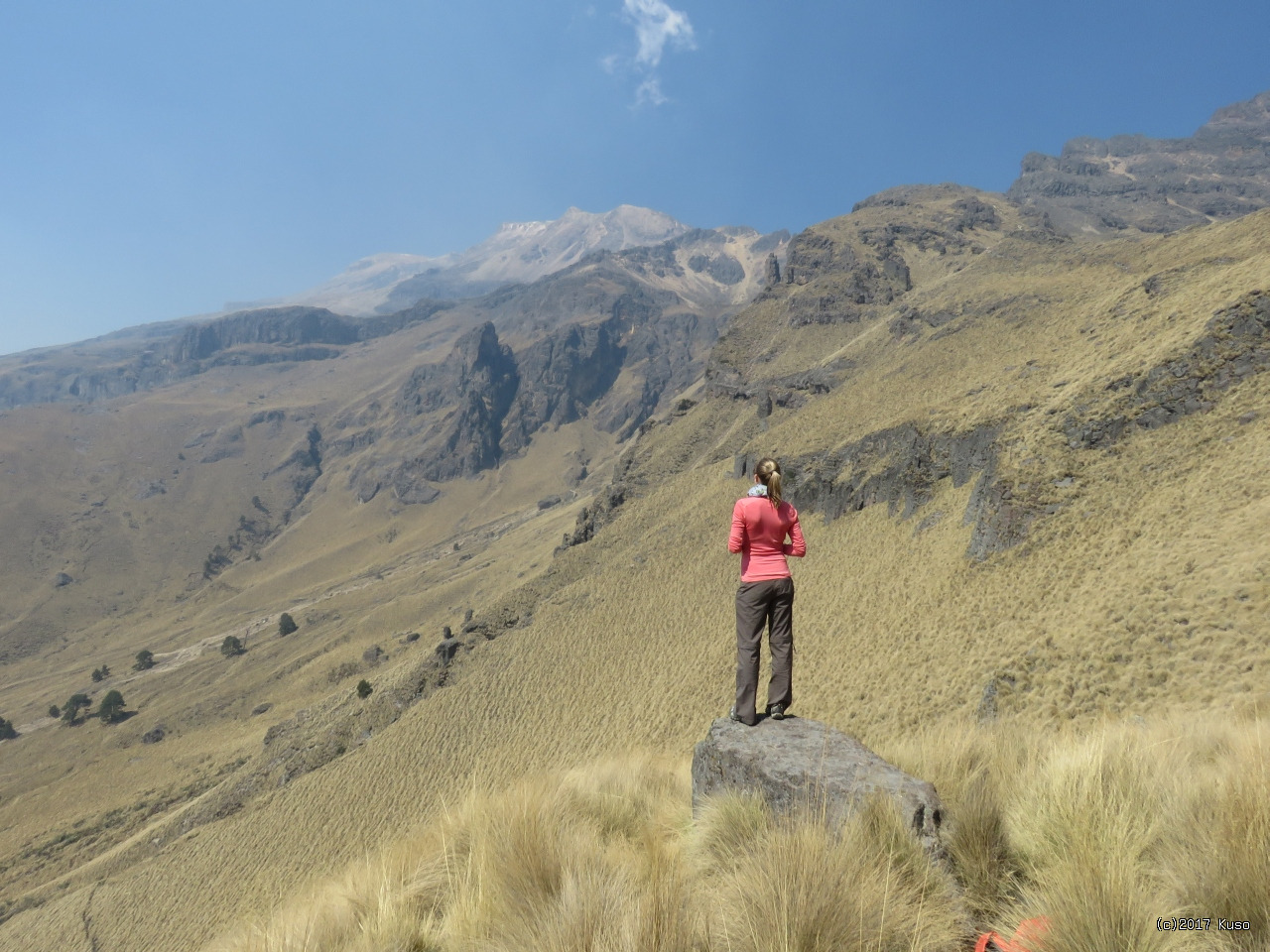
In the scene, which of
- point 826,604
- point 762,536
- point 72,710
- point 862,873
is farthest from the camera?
Answer: point 72,710

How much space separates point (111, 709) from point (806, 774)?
8818 centimetres

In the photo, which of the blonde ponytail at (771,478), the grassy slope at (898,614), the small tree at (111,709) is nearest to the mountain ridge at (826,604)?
the grassy slope at (898,614)

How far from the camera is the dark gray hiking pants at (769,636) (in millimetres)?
5168

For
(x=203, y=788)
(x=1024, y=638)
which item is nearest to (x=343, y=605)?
(x=203, y=788)

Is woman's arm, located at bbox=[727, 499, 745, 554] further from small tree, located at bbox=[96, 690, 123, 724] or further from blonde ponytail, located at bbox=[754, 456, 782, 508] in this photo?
small tree, located at bbox=[96, 690, 123, 724]

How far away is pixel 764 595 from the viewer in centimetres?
518

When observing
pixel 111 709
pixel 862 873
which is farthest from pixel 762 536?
pixel 111 709

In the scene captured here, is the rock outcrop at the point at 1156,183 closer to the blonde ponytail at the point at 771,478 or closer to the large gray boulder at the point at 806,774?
the blonde ponytail at the point at 771,478

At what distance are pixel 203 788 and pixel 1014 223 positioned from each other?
135506 mm

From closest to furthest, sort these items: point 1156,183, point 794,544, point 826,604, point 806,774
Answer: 1. point 806,774
2. point 794,544
3. point 826,604
4. point 1156,183

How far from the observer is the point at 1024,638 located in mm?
13969

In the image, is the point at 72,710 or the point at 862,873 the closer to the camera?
the point at 862,873

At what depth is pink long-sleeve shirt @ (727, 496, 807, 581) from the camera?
521 centimetres

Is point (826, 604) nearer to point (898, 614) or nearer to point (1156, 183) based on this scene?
point (898, 614)
